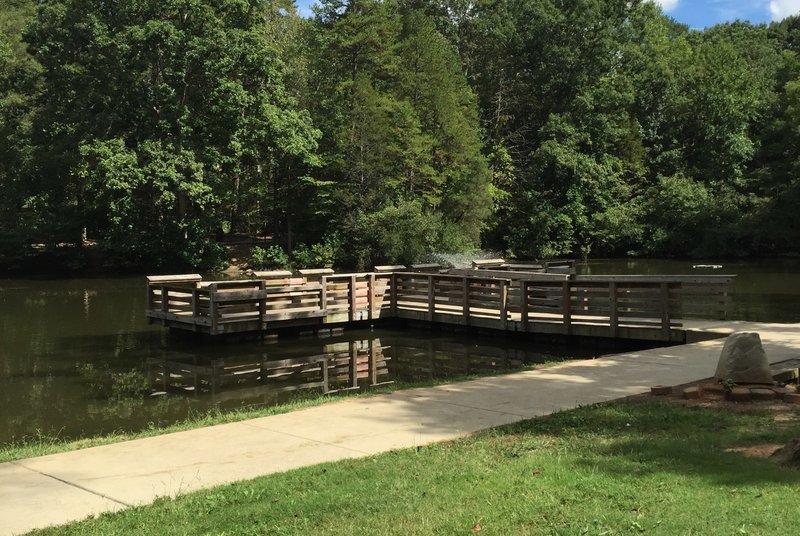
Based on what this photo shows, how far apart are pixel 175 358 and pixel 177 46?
2565cm

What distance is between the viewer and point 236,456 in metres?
6.82

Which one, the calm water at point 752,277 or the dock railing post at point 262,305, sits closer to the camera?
the dock railing post at point 262,305

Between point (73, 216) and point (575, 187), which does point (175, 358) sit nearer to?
point (73, 216)

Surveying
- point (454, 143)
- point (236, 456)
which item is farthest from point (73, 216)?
point (236, 456)

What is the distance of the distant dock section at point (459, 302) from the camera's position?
619 inches

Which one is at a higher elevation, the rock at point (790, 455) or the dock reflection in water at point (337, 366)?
the rock at point (790, 455)

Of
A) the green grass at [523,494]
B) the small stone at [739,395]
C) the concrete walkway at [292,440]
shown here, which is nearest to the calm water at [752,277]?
the concrete walkway at [292,440]

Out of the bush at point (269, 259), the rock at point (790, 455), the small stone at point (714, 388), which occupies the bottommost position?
the small stone at point (714, 388)

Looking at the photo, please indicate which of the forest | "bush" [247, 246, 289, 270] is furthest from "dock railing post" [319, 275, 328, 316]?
"bush" [247, 246, 289, 270]

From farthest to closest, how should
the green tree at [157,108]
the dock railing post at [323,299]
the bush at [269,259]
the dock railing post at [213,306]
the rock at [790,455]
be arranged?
1. the bush at [269,259]
2. the green tree at [157,108]
3. the dock railing post at [323,299]
4. the dock railing post at [213,306]
5. the rock at [790,455]

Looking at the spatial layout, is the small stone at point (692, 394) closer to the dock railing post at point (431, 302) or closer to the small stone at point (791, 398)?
the small stone at point (791, 398)

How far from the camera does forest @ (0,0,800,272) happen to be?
38656 mm

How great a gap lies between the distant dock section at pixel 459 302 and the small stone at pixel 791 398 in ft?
23.6

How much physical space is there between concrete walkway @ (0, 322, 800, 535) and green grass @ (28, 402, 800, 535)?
21.0 inches
